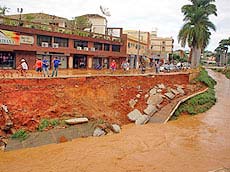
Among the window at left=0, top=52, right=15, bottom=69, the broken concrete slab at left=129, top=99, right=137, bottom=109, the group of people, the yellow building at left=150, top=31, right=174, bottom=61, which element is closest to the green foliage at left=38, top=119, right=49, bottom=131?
the group of people

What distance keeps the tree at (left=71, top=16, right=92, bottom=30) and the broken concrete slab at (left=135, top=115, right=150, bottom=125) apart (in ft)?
103

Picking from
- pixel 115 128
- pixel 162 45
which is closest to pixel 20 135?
pixel 115 128

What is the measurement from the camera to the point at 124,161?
14.9 m

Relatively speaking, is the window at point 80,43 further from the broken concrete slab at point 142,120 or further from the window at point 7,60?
the broken concrete slab at point 142,120

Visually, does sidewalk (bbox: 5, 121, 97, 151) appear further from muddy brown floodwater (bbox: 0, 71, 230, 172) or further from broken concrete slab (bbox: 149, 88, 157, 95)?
broken concrete slab (bbox: 149, 88, 157, 95)

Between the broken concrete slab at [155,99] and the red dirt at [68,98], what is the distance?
1.67 ft

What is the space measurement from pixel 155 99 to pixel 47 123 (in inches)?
436

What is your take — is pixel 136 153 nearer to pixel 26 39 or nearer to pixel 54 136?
pixel 54 136

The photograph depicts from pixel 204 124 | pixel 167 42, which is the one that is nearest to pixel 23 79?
pixel 204 124

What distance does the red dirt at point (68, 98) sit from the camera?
1845cm

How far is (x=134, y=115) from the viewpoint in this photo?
22.4m

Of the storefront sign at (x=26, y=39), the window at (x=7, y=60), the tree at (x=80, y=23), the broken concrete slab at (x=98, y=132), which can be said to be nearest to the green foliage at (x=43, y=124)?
the broken concrete slab at (x=98, y=132)

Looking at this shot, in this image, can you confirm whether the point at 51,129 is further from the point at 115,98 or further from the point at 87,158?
the point at 115,98

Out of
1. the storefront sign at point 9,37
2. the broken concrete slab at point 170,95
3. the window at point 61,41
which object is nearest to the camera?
the broken concrete slab at point 170,95
